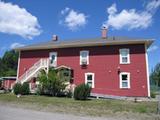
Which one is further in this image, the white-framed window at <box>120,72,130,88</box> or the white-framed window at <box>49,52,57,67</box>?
the white-framed window at <box>49,52,57,67</box>

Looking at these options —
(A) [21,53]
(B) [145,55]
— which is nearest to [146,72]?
(B) [145,55]

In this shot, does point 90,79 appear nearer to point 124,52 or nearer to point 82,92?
point 124,52

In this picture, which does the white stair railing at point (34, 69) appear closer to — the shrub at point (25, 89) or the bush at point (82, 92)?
the shrub at point (25, 89)

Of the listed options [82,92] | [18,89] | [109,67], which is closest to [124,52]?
[109,67]

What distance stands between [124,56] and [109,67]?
2060 millimetres

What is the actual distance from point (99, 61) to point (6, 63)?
189 feet

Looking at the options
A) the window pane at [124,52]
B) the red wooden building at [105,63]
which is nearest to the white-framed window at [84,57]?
the red wooden building at [105,63]

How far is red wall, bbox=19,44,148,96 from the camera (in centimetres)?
2188

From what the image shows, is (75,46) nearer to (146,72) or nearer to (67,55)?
(67,55)

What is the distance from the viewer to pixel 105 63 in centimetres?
2355

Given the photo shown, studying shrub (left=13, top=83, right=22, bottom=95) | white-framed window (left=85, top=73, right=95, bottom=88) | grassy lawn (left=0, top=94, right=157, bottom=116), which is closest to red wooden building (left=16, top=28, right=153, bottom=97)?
white-framed window (left=85, top=73, right=95, bottom=88)

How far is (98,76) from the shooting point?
931 inches

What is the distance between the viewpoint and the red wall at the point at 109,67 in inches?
861

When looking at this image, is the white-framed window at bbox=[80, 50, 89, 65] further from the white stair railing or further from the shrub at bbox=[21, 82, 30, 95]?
the shrub at bbox=[21, 82, 30, 95]
